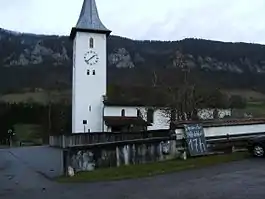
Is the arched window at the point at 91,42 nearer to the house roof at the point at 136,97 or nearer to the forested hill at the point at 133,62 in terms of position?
the house roof at the point at 136,97

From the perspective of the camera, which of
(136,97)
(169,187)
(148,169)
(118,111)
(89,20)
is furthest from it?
(136,97)

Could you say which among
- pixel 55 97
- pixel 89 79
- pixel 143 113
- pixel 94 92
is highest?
pixel 89 79

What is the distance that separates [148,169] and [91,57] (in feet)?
161

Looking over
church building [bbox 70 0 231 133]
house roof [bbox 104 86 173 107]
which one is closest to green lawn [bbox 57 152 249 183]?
church building [bbox 70 0 231 133]

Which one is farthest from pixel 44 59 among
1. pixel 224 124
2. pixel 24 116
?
pixel 224 124

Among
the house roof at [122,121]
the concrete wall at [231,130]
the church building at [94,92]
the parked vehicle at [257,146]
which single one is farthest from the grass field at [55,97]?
the parked vehicle at [257,146]

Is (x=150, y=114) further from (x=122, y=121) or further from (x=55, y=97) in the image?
(x=55, y=97)

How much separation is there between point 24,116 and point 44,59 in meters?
14.0

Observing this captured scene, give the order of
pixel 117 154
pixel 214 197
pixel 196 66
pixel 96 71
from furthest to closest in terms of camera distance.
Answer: pixel 196 66, pixel 96 71, pixel 117 154, pixel 214 197

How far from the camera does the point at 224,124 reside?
22297mm

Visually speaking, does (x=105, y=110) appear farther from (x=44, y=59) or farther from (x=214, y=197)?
(x=214, y=197)

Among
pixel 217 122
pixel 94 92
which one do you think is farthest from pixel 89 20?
pixel 217 122

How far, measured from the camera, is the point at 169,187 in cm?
1263

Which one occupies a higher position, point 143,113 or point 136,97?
point 136,97
